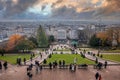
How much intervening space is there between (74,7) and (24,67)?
24.8 m

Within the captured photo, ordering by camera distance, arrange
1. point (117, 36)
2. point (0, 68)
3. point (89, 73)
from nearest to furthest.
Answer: point (89, 73), point (0, 68), point (117, 36)

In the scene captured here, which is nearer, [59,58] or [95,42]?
[59,58]

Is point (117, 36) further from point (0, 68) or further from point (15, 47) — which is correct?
point (0, 68)

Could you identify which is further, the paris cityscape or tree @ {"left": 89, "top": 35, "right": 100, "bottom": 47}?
tree @ {"left": 89, "top": 35, "right": 100, "bottom": 47}

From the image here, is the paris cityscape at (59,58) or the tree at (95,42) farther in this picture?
the tree at (95,42)

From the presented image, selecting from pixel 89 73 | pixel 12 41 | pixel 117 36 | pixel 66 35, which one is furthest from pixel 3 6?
pixel 66 35

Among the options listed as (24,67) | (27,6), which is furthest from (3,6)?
(24,67)

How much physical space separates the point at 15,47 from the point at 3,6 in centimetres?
1120

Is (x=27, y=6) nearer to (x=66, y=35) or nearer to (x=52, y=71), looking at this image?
(x=52, y=71)

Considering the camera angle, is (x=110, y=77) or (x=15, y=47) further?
(x=15, y=47)

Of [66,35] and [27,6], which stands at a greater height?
[27,6]

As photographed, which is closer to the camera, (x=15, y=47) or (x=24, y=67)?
(x=24, y=67)

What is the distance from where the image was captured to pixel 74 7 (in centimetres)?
4309

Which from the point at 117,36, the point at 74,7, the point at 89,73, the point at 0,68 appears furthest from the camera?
the point at 74,7
